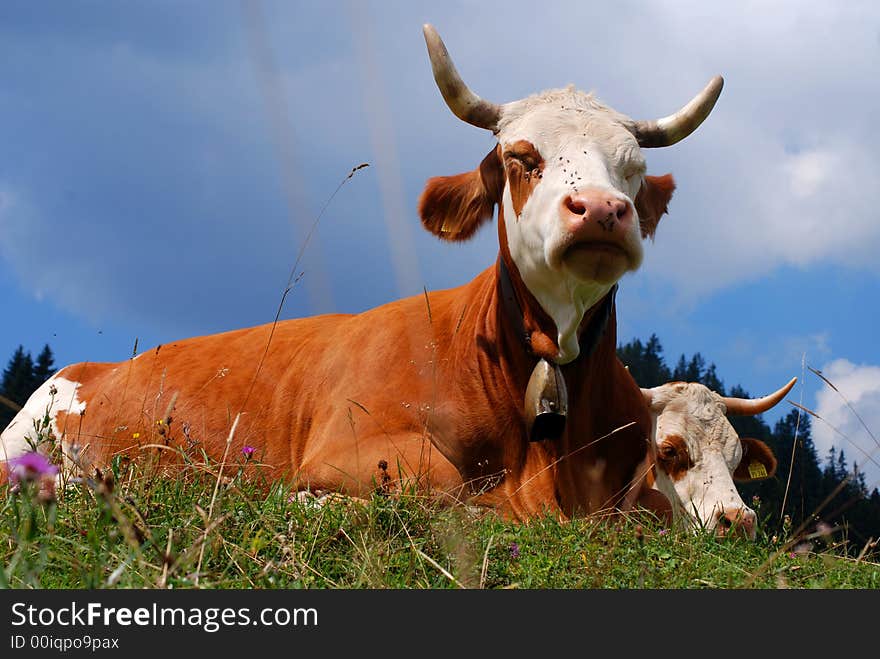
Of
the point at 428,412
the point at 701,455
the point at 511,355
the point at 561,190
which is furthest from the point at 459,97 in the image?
the point at 701,455

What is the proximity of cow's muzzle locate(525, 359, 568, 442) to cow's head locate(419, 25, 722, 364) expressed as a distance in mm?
142

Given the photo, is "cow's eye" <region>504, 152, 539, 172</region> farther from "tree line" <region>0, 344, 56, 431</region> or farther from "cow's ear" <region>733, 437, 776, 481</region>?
"tree line" <region>0, 344, 56, 431</region>

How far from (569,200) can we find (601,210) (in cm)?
22

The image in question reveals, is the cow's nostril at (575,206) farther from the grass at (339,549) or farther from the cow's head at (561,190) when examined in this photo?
the grass at (339,549)

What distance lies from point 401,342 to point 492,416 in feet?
3.06

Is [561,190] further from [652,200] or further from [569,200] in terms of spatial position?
[652,200]

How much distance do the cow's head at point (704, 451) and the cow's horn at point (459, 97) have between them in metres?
2.58

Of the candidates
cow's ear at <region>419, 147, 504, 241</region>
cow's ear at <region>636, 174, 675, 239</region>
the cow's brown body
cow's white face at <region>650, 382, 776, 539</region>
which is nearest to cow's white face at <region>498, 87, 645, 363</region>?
cow's ear at <region>636, 174, 675, 239</region>

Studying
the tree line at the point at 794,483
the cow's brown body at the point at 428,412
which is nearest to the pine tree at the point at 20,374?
the tree line at the point at 794,483

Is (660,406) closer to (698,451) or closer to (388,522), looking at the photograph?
(698,451)

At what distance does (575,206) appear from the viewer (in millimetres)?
4953

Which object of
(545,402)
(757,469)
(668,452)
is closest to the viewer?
(545,402)

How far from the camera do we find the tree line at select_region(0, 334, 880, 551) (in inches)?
231

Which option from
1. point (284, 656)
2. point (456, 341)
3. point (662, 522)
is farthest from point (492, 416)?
point (284, 656)
